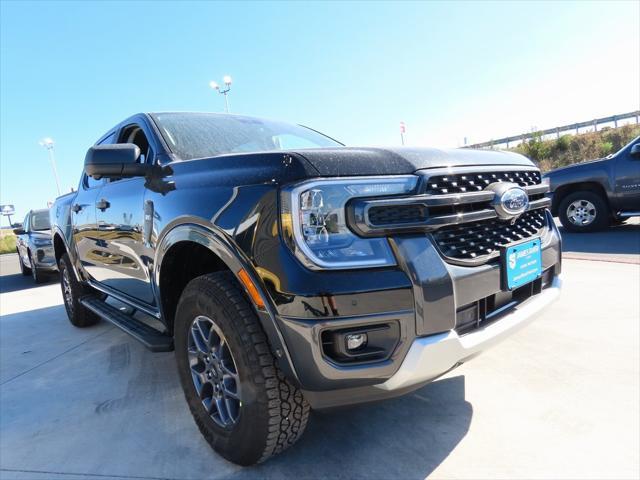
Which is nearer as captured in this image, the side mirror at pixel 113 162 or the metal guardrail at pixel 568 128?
the side mirror at pixel 113 162

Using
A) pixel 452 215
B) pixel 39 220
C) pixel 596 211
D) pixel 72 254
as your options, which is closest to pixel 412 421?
pixel 452 215

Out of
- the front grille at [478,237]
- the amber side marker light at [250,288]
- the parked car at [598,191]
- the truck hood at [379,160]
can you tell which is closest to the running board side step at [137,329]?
the amber side marker light at [250,288]

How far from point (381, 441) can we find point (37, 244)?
787 cm

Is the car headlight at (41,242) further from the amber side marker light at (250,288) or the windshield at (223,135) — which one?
the amber side marker light at (250,288)

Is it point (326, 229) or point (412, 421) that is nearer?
point (326, 229)

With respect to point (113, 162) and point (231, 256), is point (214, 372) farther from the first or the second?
point (113, 162)

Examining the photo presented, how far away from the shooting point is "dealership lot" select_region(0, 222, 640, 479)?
1.71m

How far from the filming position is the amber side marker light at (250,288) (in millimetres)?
1496

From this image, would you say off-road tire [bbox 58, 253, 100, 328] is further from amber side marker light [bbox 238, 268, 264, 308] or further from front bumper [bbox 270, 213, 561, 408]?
front bumper [bbox 270, 213, 561, 408]

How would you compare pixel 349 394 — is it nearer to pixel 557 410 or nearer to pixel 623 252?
pixel 557 410

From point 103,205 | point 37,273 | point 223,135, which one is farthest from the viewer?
point 37,273

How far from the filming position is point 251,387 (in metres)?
1.54

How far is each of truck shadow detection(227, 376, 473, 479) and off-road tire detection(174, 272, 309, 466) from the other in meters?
0.15

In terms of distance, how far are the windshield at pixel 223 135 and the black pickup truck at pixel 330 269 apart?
24 cm
